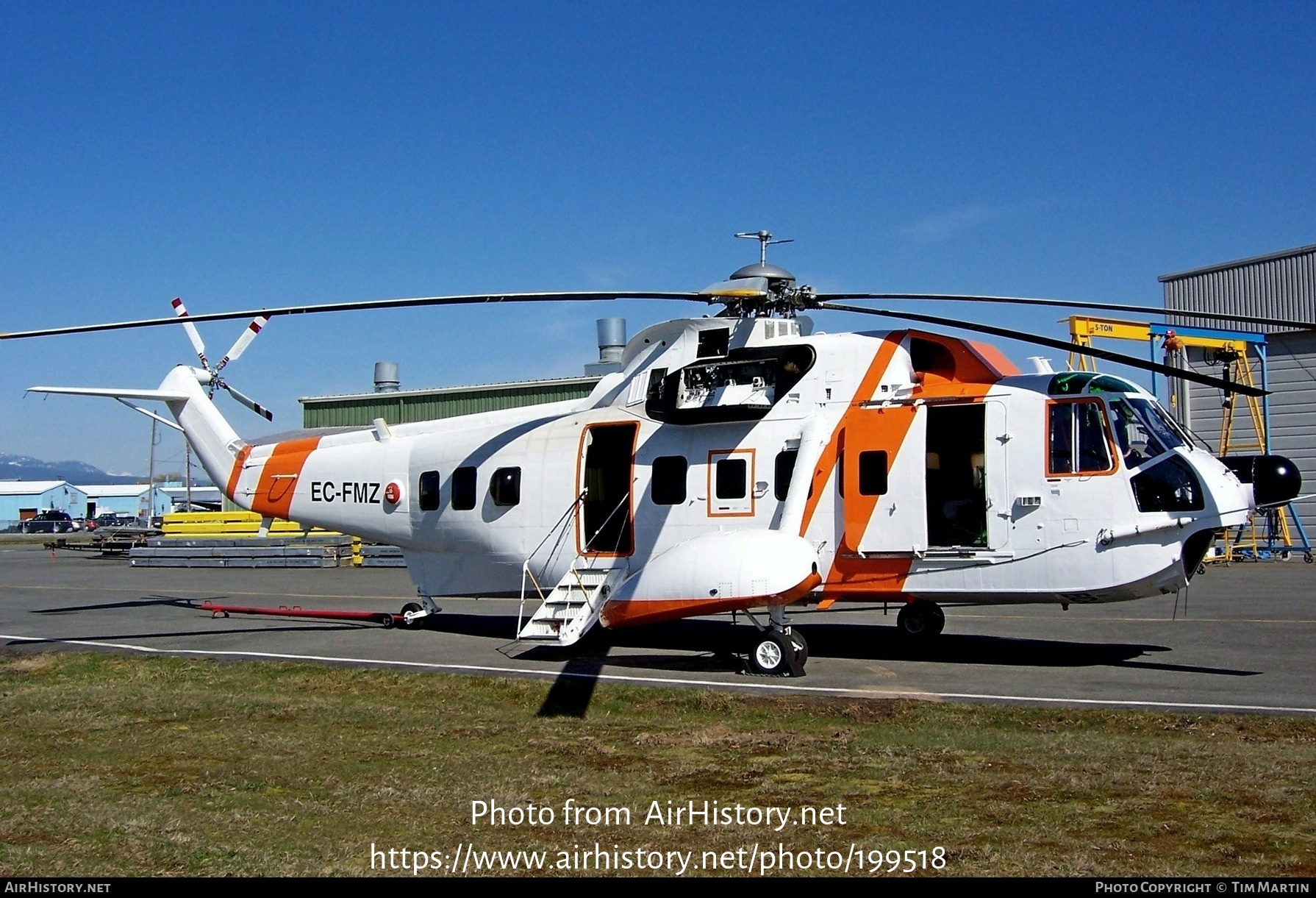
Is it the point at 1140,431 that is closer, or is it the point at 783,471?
the point at 1140,431

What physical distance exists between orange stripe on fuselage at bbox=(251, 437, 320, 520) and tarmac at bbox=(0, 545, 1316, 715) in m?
2.04

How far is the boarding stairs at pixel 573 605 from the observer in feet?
48.8

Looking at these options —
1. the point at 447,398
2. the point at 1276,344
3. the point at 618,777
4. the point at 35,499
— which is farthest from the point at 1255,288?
the point at 35,499

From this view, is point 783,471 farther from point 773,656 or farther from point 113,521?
point 113,521

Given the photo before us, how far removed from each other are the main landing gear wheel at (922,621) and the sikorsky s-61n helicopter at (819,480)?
33mm

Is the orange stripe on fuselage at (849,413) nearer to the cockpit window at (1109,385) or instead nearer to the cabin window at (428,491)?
the cockpit window at (1109,385)

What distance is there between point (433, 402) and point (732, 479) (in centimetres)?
3586

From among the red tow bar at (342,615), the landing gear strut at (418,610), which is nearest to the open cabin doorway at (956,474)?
the landing gear strut at (418,610)

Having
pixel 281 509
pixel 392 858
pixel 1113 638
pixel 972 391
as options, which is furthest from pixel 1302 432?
pixel 392 858

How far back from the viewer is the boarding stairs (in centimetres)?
1488

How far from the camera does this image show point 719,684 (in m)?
13.2

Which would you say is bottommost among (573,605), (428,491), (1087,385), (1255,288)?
(573,605)

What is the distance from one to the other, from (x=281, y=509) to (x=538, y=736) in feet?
35.4

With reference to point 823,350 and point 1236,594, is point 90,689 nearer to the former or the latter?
point 823,350
